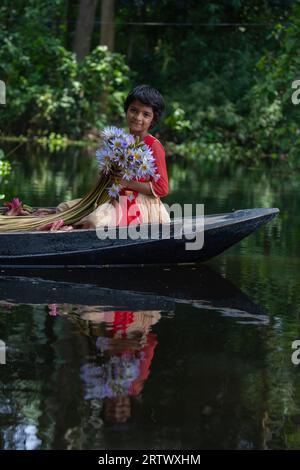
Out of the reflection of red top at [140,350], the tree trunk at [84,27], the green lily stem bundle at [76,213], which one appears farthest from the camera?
the tree trunk at [84,27]

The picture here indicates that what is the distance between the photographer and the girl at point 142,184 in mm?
8641

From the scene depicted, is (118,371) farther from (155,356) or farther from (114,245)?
(114,245)

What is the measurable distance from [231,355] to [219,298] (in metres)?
1.85

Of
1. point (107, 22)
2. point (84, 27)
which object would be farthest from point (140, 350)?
point (107, 22)

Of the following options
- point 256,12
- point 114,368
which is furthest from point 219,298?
point 256,12

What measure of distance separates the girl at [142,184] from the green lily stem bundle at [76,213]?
3.1 inches

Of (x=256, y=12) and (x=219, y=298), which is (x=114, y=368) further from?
(x=256, y=12)

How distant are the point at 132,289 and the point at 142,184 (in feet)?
3.90

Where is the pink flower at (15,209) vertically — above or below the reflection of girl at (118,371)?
above

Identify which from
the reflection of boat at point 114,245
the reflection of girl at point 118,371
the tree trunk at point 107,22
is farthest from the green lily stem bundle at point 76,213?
the tree trunk at point 107,22

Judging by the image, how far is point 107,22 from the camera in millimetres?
30516

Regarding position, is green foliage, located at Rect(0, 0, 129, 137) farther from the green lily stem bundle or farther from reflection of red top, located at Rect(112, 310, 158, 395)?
reflection of red top, located at Rect(112, 310, 158, 395)

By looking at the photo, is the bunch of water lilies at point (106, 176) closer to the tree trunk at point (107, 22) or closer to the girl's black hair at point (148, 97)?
the girl's black hair at point (148, 97)

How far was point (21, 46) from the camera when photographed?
96.0 feet
